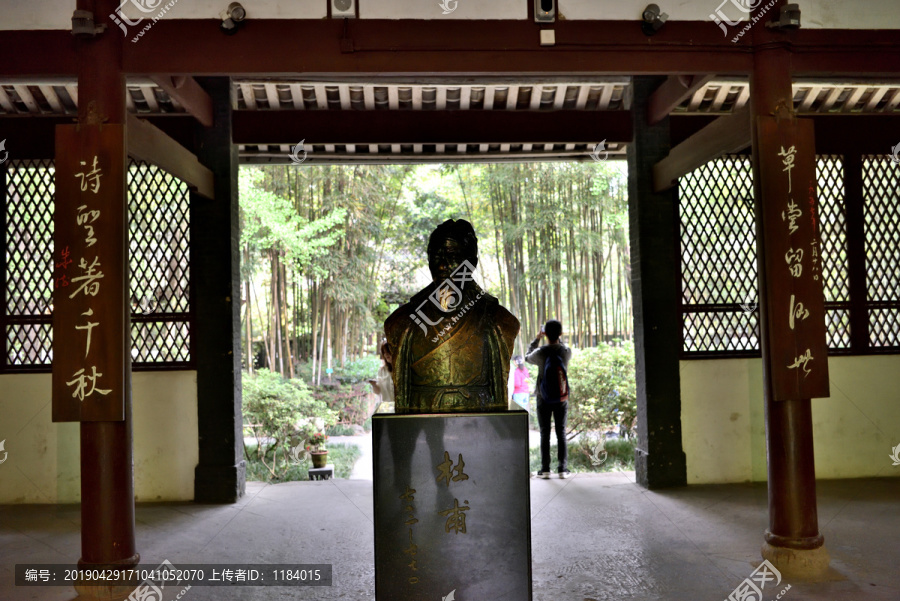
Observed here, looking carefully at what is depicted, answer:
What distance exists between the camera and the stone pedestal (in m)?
2.63

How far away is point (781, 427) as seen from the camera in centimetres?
375

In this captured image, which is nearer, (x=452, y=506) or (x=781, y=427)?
(x=452, y=506)

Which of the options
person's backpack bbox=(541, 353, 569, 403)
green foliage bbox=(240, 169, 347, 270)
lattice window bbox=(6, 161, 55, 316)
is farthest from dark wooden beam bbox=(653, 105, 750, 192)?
green foliage bbox=(240, 169, 347, 270)

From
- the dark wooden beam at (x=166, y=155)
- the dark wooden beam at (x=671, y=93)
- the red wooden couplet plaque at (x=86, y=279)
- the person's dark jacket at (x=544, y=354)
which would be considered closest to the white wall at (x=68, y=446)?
the dark wooden beam at (x=166, y=155)

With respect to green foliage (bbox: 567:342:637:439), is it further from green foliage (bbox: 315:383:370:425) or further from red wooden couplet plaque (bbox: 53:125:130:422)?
red wooden couplet plaque (bbox: 53:125:130:422)

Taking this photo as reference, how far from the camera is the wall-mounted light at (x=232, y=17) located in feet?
12.4

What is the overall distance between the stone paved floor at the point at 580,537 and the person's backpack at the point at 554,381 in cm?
74

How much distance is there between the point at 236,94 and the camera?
19.1ft

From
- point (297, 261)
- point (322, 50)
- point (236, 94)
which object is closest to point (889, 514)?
point (322, 50)

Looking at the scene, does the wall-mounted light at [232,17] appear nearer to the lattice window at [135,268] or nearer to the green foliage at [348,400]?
the lattice window at [135,268]

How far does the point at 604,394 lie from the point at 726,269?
2678 mm

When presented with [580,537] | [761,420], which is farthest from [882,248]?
[580,537]

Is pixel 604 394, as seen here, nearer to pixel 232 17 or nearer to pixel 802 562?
pixel 802 562

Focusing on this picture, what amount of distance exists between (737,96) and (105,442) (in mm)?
5492
